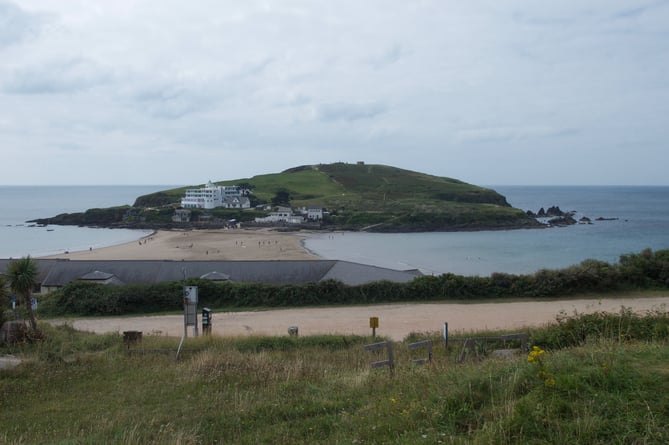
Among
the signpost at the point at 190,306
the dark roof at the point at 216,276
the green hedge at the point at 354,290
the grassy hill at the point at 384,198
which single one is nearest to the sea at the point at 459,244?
the grassy hill at the point at 384,198

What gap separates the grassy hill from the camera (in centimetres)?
7869

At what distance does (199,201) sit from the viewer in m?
95.6

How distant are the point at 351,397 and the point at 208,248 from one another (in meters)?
46.5

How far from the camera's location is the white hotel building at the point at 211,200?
95.0 meters

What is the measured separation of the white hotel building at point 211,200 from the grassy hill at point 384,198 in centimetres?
544

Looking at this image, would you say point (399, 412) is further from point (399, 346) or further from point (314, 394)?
point (399, 346)

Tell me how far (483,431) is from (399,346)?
7157 millimetres

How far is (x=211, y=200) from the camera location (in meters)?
97.0

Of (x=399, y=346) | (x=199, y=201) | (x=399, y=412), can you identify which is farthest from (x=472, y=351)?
(x=199, y=201)

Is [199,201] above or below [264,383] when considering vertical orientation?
above

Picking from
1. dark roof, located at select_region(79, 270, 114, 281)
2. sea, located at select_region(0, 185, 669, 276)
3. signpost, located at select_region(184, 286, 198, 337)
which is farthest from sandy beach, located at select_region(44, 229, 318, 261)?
signpost, located at select_region(184, 286, 198, 337)

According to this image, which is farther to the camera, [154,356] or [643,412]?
[154,356]

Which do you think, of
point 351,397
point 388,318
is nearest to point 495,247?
point 388,318

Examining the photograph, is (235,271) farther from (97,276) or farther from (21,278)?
(21,278)
